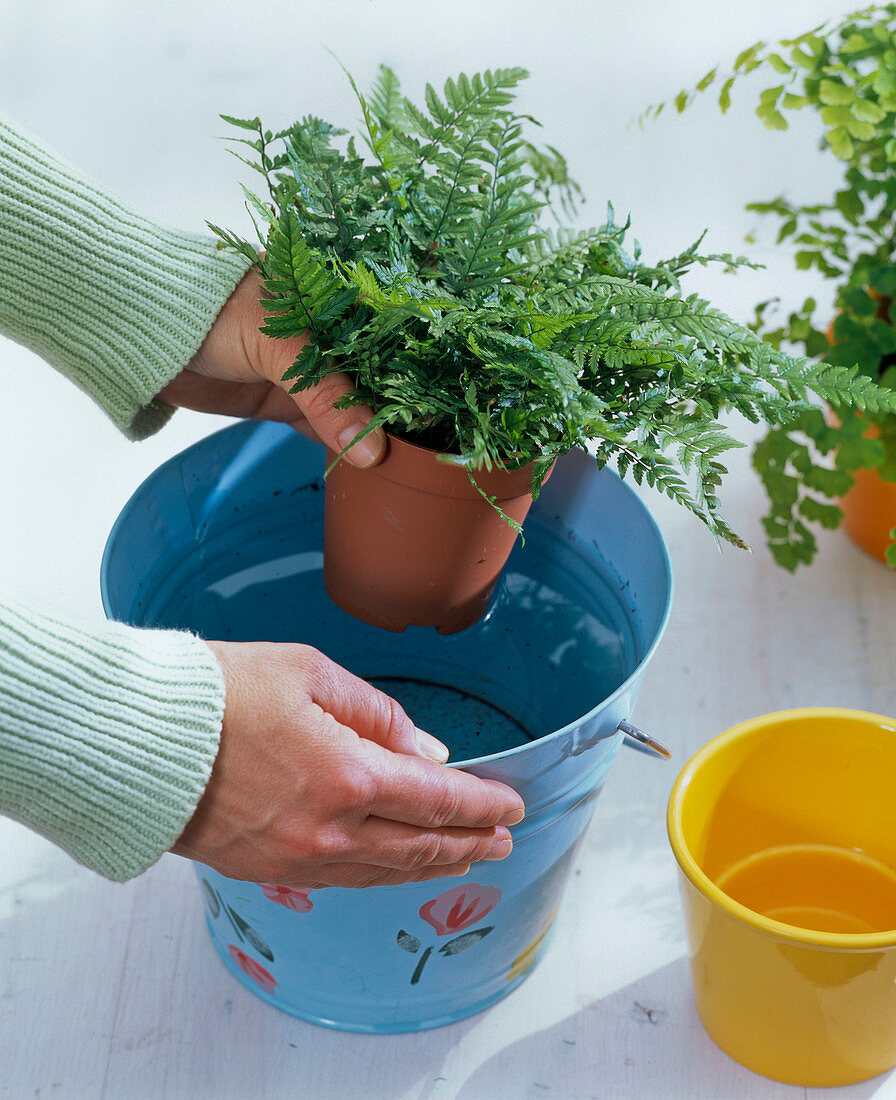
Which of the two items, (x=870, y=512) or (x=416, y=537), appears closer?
(x=416, y=537)

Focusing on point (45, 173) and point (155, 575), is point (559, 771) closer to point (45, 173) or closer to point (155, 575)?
point (155, 575)

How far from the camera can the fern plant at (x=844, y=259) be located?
3.15ft

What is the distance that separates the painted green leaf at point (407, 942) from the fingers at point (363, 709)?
155 mm

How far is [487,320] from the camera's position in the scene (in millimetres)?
626

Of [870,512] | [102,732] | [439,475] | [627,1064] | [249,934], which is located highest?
[439,475]

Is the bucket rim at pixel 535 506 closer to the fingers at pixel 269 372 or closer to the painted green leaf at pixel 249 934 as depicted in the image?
the fingers at pixel 269 372

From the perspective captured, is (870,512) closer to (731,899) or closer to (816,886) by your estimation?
(816,886)

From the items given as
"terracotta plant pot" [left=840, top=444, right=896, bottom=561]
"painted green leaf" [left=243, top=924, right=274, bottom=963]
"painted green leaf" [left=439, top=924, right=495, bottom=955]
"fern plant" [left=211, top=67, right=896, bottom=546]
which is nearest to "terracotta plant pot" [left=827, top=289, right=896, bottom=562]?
"terracotta plant pot" [left=840, top=444, right=896, bottom=561]

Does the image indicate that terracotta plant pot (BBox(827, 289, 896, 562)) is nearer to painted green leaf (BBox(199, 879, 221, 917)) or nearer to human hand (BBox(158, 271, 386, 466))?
human hand (BBox(158, 271, 386, 466))

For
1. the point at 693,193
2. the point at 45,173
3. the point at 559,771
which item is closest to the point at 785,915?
the point at 559,771

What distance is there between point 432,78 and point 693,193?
40 cm

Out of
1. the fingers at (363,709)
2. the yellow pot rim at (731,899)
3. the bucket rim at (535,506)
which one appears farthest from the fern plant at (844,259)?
the fingers at (363,709)

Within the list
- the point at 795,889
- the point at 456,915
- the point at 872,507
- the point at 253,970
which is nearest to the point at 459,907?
the point at 456,915

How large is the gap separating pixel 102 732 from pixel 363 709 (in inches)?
5.6
